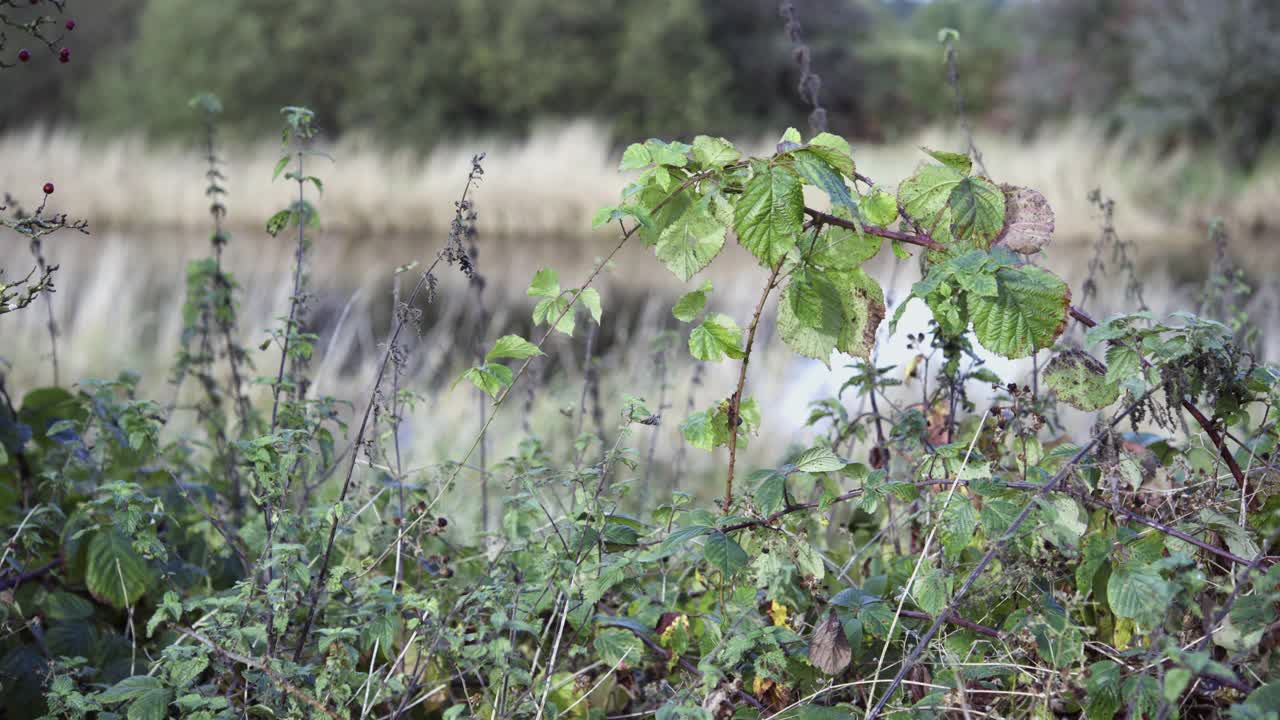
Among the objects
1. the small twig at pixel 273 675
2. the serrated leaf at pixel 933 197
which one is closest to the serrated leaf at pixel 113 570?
the small twig at pixel 273 675

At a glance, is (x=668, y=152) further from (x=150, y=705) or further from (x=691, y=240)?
(x=150, y=705)

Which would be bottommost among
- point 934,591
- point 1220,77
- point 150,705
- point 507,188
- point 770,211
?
point 150,705

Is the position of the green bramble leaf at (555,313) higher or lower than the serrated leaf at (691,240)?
lower

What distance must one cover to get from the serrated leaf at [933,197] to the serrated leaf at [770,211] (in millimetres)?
190

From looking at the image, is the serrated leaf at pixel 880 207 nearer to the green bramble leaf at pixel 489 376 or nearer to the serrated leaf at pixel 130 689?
the green bramble leaf at pixel 489 376

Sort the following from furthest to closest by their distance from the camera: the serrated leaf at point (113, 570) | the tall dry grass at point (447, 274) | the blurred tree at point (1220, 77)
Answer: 1. the blurred tree at point (1220, 77)
2. the tall dry grass at point (447, 274)
3. the serrated leaf at point (113, 570)

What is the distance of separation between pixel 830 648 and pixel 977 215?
1.99 ft

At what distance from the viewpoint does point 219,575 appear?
1988 mm

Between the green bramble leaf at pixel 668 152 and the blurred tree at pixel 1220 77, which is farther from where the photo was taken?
the blurred tree at pixel 1220 77

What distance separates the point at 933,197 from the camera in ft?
4.66

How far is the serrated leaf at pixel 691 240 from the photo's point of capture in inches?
56.4

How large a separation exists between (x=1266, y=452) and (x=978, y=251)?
0.65 metres

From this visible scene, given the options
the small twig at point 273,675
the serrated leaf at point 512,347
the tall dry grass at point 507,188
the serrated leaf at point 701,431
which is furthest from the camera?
the tall dry grass at point 507,188

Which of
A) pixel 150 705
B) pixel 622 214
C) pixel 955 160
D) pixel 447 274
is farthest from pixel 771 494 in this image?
pixel 447 274
